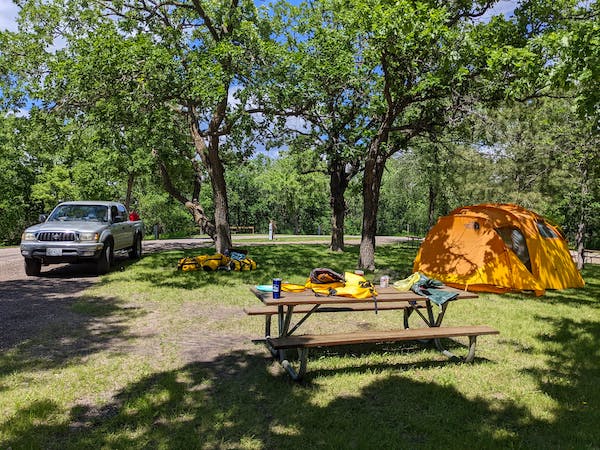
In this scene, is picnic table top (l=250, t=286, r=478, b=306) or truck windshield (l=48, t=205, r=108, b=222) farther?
truck windshield (l=48, t=205, r=108, b=222)

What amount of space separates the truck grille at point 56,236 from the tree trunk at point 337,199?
478 inches

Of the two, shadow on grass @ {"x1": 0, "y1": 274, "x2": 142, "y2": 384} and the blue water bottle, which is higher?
the blue water bottle

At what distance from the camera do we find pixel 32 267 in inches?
464

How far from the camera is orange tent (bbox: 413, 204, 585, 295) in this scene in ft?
35.1

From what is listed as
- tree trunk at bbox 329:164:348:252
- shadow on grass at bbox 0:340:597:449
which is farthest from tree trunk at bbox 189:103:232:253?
shadow on grass at bbox 0:340:597:449

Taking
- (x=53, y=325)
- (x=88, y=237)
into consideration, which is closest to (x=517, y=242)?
(x=53, y=325)

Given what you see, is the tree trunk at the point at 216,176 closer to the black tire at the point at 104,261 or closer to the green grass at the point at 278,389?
the black tire at the point at 104,261

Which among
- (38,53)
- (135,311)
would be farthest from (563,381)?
(38,53)

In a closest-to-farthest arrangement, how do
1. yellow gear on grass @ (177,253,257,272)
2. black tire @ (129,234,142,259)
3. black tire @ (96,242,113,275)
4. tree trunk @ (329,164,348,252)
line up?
1. black tire @ (96,242,113,275)
2. yellow gear on grass @ (177,253,257,272)
3. black tire @ (129,234,142,259)
4. tree trunk @ (329,164,348,252)

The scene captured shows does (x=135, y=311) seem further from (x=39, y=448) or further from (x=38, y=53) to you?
(x=38, y=53)

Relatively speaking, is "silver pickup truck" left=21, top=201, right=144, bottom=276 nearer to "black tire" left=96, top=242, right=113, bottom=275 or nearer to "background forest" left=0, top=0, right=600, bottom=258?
"black tire" left=96, top=242, right=113, bottom=275

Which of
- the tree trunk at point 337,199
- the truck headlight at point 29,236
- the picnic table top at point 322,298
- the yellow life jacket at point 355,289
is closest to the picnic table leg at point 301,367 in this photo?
the picnic table top at point 322,298

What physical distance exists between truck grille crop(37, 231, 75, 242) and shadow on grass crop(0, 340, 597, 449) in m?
8.11

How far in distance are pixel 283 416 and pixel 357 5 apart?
9776 millimetres
